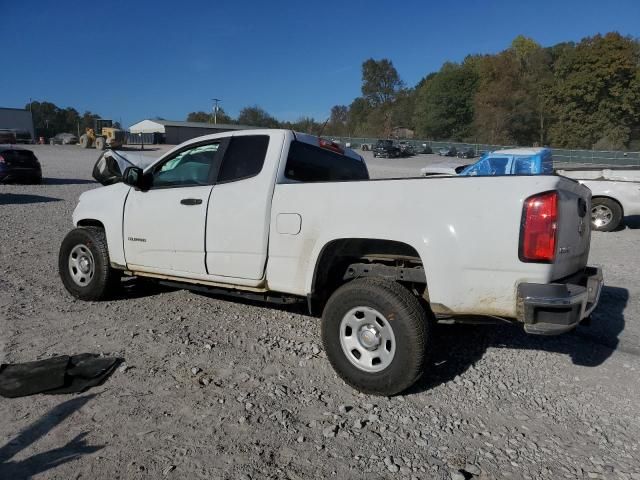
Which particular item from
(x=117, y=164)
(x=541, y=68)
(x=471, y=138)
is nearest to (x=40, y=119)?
(x=471, y=138)

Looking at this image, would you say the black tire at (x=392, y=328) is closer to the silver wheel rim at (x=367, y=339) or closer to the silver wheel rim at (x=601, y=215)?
the silver wheel rim at (x=367, y=339)

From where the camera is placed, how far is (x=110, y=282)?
5.35 meters

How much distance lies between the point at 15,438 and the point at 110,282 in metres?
2.58

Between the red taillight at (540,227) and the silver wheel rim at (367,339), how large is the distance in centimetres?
106

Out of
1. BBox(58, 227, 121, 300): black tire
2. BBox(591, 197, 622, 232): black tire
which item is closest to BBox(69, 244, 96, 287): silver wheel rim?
BBox(58, 227, 121, 300): black tire

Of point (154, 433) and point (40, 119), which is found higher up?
point (40, 119)

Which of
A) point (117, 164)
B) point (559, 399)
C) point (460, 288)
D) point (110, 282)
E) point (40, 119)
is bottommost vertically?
point (559, 399)

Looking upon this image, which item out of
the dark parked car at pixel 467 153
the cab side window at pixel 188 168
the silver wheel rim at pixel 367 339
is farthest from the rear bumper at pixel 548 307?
the dark parked car at pixel 467 153

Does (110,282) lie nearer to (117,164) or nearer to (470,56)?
(117,164)

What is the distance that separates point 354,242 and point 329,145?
153 cm

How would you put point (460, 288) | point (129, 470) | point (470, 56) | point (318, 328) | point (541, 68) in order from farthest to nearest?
1. point (470, 56)
2. point (541, 68)
3. point (318, 328)
4. point (460, 288)
5. point (129, 470)

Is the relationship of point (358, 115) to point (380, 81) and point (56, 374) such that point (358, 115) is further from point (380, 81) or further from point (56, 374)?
point (56, 374)

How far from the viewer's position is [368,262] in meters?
3.97

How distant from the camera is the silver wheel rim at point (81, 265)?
17.9 feet
